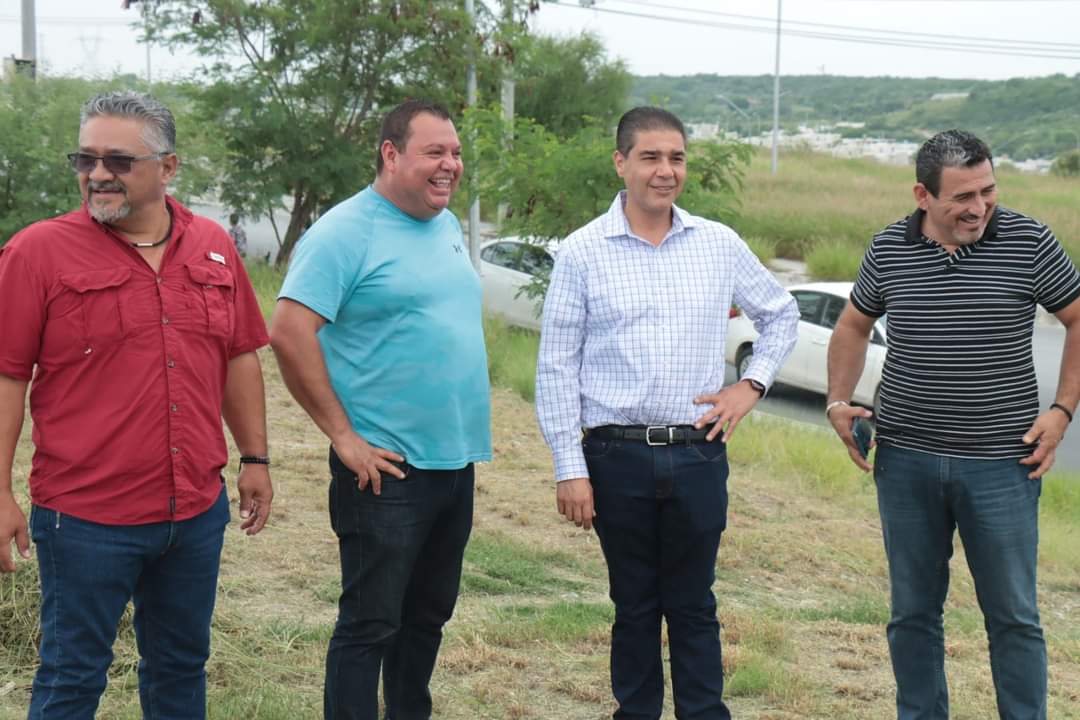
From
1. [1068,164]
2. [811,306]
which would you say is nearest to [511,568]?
[811,306]

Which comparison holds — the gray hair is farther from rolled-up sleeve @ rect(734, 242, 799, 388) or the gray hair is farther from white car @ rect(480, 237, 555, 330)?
white car @ rect(480, 237, 555, 330)

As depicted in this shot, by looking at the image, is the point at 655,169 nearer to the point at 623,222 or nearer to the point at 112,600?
the point at 623,222

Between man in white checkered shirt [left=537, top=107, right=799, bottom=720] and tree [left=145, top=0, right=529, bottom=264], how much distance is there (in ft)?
47.4

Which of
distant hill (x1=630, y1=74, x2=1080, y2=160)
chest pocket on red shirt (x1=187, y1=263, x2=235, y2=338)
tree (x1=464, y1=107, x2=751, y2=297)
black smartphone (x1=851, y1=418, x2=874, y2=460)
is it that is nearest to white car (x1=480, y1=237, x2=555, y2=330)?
tree (x1=464, y1=107, x2=751, y2=297)

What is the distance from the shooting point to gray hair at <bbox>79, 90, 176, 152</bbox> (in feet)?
10.7

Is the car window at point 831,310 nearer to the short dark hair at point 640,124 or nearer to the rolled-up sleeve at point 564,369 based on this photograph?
the short dark hair at point 640,124

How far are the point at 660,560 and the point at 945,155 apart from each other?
1.45 m

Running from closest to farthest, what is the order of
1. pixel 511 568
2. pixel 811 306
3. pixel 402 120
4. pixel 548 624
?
pixel 402 120 → pixel 548 624 → pixel 511 568 → pixel 811 306

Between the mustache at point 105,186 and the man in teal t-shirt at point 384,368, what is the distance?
58 centimetres

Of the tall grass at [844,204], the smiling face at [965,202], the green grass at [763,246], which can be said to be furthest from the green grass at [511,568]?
the green grass at [763,246]

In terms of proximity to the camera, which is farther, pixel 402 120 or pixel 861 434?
pixel 861 434

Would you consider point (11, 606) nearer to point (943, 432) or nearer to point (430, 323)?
point (430, 323)

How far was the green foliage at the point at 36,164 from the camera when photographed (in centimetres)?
1251

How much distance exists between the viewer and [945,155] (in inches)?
149
